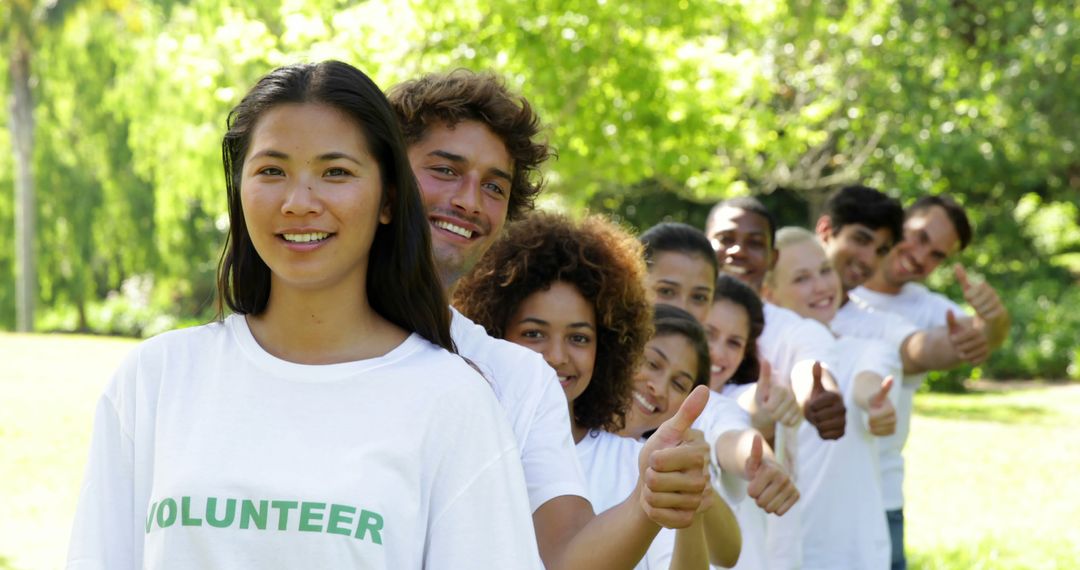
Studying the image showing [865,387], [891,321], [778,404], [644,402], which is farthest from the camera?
[891,321]

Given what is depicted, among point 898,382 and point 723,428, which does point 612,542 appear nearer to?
point 723,428

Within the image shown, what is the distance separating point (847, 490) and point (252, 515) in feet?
12.1

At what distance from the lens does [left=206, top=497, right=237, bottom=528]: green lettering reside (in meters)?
1.98

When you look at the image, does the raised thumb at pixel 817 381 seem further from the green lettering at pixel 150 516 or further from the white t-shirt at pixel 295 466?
the green lettering at pixel 150 516

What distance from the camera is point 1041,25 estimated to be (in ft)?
49.4

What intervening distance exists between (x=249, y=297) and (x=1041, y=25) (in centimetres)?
1446

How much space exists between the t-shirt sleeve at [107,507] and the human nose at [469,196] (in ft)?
3.15

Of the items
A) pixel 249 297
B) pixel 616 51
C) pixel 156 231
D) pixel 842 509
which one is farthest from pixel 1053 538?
pixel 156 231

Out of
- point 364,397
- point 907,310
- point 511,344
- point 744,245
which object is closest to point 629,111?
point 907,310

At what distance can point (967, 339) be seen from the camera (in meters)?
5.94

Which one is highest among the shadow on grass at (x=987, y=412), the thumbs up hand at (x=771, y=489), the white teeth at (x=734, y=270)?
the white teeth at (x=734, y=270)

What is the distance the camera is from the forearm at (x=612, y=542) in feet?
7.30

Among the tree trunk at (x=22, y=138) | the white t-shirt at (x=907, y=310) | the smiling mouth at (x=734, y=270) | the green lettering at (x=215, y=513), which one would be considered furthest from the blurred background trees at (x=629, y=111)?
the green lettering at (x=215, y=513)

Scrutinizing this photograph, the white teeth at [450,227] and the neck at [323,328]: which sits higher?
the white teeth at [450,227]
